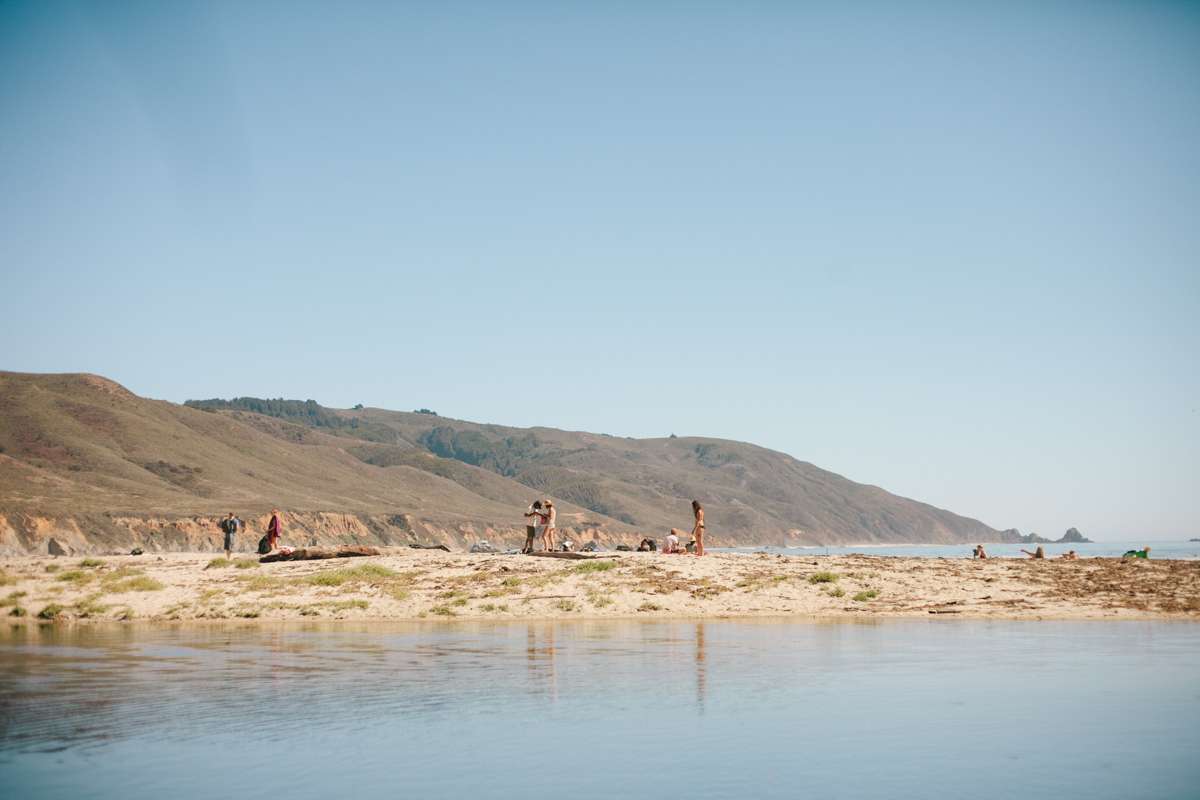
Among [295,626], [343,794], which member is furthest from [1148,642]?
[295,626]

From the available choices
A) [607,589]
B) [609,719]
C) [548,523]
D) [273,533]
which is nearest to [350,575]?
[548,523]

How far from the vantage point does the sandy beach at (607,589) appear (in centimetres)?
2030

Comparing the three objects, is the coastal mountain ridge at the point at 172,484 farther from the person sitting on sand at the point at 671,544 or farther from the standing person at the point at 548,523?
the person sitting on sand at the point at 671,544

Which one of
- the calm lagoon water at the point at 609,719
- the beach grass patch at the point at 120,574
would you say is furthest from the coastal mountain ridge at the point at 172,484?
the calm lagoon water at the point at 609,719

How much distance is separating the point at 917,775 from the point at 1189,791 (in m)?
1.84

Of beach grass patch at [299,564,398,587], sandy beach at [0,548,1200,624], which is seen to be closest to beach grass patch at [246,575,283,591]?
sandy beach at [0,548,1200,624]

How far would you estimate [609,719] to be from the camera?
8742mm

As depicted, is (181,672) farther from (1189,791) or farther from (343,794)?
(1189,791)

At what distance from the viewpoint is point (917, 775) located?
6.91m

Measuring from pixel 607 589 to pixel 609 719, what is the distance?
523 inches

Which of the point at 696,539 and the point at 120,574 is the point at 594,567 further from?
the point at 120,574

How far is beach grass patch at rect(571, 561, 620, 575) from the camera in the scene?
23797 millimetres

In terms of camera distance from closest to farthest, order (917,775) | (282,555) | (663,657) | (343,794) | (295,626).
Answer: (343,794)
(917,775)
(663,657)
(295,626)
(282,555)

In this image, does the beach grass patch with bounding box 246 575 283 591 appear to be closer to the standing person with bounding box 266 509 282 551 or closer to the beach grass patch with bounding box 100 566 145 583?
the beach grass patch with bounding box 100 566 145 583
